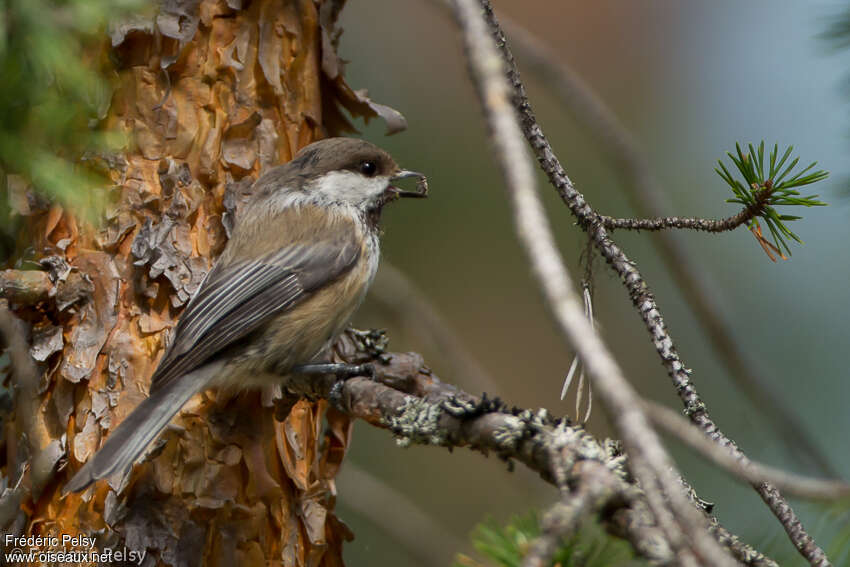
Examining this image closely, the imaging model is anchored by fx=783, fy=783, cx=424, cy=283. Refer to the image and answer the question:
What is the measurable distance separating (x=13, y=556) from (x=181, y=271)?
790mm

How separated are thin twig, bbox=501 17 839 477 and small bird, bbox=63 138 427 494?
0.57 metres

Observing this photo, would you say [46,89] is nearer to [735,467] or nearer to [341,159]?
[341,159]

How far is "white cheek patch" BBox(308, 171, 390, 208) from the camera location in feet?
7.97

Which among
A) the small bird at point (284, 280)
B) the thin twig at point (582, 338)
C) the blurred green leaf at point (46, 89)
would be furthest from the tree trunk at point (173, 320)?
the thin twig at point (582, 338)

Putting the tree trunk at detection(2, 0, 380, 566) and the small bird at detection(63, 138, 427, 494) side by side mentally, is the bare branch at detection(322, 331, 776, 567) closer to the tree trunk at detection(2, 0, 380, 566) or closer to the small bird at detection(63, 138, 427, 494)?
the small bird at detection(63, 138, 427, 494)

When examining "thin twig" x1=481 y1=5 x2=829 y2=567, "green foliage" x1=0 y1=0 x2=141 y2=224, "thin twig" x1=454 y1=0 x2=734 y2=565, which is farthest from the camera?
"green foliage" x1=0 y1=0 x2=141 y2=224

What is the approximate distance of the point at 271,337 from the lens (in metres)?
2.20

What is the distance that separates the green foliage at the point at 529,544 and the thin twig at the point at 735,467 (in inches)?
8.9

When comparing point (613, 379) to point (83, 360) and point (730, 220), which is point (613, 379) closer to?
point (730, 220)

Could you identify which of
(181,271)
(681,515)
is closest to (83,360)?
(181,271)

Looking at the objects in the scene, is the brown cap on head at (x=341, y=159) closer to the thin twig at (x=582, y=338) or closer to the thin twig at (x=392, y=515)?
the thin twig at (x=392, y=515)

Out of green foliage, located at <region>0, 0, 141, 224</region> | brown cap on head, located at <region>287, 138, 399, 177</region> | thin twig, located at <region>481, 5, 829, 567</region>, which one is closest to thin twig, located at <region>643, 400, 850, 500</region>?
thin twig, located at <region>481, 5, 829, 567</region>

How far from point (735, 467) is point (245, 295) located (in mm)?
1584

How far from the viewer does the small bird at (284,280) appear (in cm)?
193
